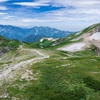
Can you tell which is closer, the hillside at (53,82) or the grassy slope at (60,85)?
the grassy slope at (60,85)

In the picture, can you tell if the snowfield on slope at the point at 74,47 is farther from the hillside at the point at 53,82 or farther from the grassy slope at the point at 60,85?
the grassy slope at the point at 60,85

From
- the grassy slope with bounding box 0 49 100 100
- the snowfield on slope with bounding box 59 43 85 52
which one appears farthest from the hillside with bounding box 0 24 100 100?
the snowfield on slope with bounding box 59 43 85 52

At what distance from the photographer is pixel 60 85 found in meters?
51.7

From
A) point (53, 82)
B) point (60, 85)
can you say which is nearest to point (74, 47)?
point (53, 82)

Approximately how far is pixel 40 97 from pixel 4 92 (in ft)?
28.7

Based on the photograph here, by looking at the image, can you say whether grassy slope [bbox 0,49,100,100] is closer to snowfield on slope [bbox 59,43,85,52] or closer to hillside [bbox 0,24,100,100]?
hillside [bbox 0,24,100,100]

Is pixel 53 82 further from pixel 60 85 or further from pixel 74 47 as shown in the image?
pixel 74 47

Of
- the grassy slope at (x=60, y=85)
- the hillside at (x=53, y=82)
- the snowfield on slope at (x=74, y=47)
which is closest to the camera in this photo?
the grassy slope at (x=60, y=85)

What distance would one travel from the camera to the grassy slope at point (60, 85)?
47188 millimetres

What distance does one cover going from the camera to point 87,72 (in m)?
61.3

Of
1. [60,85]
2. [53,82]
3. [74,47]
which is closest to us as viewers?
[60,85]

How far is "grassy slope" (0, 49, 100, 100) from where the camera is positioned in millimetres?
47188

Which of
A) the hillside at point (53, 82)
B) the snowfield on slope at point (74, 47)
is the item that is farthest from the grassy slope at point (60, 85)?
the snowfield on slope at point (74, 47)

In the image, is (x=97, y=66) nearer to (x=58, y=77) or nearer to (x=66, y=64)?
(x=66, y=64)
